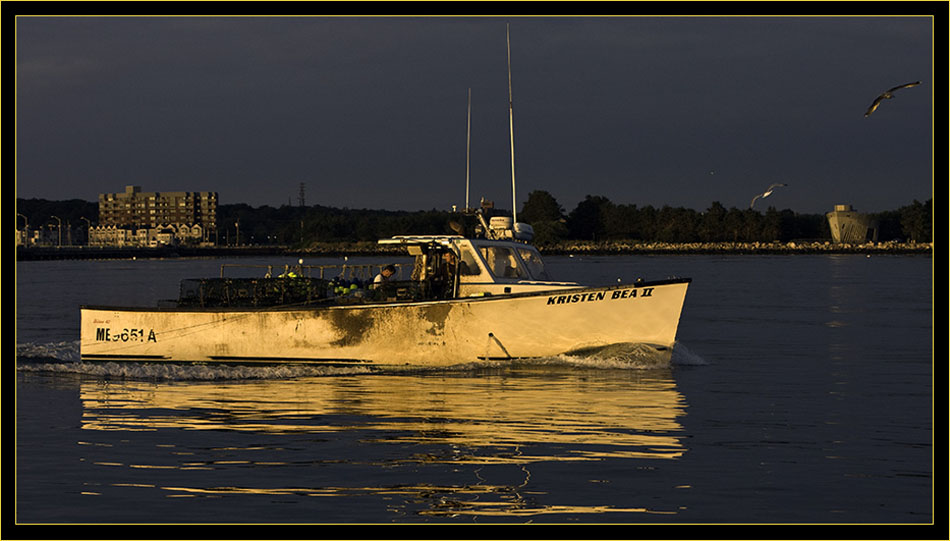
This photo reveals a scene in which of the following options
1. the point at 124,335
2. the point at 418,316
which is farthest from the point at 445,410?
the point at 124,335

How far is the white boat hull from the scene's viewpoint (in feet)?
83.5

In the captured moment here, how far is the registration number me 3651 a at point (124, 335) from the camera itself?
27797mm

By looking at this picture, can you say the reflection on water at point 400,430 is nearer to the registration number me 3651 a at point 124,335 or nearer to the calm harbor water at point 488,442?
the calm harbor water at point 488,442

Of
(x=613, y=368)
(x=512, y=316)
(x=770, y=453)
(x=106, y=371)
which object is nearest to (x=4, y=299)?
(x=106, y=371)

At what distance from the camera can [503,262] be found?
1084 inches

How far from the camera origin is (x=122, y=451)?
16391 mm

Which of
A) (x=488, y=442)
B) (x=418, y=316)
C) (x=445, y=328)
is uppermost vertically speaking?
(x=418, y=316)

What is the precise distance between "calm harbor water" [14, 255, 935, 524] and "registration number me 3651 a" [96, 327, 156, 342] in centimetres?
73

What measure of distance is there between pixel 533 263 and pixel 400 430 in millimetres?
10720

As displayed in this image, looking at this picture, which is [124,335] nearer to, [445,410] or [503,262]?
[503,262]

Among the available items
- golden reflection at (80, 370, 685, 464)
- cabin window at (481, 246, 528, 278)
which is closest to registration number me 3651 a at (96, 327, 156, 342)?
golden reflection at (80, 370, 685, 464)

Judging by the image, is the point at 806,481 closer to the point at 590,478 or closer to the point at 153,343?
the point at 590,478

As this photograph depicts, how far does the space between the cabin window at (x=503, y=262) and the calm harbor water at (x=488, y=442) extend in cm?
261

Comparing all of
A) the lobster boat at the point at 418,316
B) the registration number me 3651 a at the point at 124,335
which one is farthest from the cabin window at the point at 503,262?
the registration number me 3651 a at the point at 124,335
